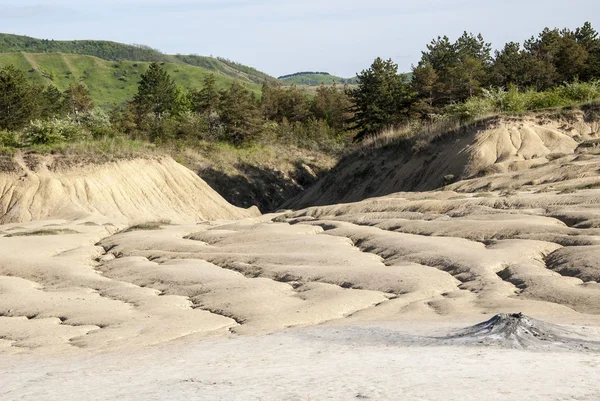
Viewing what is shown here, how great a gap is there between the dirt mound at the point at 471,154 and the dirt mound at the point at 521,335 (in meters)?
13.7

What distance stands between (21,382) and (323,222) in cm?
1255

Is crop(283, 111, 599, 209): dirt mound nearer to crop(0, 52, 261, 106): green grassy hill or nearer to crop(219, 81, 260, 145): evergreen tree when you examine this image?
crop(219, 81, 260, 145): evergreen tree

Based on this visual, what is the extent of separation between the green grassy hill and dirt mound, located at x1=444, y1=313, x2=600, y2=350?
121 meters

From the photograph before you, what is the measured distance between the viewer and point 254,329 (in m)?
11.1

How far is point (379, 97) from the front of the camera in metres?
47.7

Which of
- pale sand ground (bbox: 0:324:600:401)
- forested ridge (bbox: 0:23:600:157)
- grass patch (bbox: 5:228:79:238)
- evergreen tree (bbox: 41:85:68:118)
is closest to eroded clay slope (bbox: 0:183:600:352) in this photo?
grass patch (bbox: 5:228:79:238)

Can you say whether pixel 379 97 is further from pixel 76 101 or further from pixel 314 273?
pixel 314 273

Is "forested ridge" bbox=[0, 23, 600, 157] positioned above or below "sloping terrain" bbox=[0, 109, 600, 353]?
above

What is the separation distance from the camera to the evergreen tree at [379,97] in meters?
47.6

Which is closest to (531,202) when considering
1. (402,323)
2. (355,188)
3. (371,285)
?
(371,285)

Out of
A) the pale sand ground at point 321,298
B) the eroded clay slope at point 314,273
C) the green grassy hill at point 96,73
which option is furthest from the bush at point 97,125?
the green grassy hill at point 96,73

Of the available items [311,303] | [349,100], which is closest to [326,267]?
[311,303]

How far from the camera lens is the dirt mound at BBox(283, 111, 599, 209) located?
90.4 ft

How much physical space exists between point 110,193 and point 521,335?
2569 centimetres
